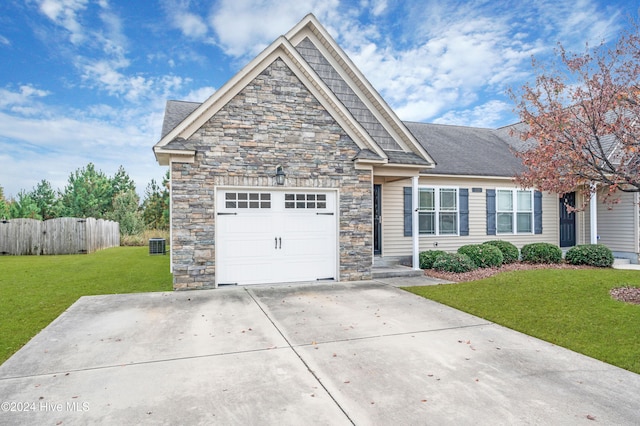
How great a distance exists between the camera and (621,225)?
13742mm

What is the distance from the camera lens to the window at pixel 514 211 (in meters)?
13.3

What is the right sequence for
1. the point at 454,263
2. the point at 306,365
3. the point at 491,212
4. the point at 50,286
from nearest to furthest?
the point at 306,365
the point at 50,286
the point at 454,263
the point at 491,212

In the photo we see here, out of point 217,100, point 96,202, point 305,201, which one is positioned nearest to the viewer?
point 217,100

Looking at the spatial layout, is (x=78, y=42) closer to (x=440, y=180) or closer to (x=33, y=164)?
(x=440, y=180)

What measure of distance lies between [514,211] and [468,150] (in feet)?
9.66

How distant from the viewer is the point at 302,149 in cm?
900

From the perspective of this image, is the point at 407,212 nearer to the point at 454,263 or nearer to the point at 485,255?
the point at 454,263

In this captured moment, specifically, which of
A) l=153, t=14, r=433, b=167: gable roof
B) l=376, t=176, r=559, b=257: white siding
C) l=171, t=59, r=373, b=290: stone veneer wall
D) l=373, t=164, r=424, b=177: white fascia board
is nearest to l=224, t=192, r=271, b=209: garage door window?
l=171, t=59, r=373, b=290: stone veneer wall

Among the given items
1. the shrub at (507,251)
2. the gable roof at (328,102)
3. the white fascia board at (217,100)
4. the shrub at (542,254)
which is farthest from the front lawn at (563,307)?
the white fascia board at (217,100)

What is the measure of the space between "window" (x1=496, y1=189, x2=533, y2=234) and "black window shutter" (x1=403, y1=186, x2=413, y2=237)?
3.62 meters

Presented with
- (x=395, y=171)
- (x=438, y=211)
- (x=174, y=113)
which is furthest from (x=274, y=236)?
(x=438, y=211)

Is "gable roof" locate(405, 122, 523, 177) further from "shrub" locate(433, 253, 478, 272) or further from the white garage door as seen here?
the white garage door

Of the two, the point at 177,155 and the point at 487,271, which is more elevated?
the point at 177,155

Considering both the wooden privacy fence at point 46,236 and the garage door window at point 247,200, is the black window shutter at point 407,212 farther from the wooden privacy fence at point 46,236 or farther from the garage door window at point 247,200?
the wooden privacy fence at point 46,236
